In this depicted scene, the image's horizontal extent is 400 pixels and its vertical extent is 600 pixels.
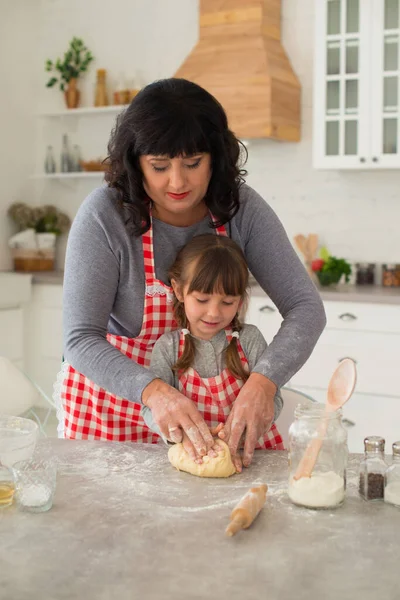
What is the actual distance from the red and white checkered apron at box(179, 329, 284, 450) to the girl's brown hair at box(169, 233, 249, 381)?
0.7 inches

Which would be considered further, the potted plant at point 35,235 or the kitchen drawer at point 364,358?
the potted plant at point 35,235

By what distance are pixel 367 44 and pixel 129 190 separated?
8.56ft

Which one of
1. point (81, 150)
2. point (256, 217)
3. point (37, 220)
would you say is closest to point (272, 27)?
point (81, 150)

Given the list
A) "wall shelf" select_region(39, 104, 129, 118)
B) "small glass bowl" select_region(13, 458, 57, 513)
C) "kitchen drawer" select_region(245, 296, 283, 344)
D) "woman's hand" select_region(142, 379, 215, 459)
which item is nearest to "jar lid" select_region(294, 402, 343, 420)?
"woman's hand" select_region(142, 379, 215, 459)

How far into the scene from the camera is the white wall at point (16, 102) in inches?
206

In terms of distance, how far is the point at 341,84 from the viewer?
13.5ft

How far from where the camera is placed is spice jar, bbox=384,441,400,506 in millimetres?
1304

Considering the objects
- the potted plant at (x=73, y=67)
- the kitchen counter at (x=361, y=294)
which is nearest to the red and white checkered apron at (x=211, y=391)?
the kitchen counter at (x=361, y=294)

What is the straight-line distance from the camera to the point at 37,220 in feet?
17.3

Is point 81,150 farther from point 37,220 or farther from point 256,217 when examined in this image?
point 256,217

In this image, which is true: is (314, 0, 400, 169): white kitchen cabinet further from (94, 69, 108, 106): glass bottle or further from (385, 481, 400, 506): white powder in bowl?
(385, 481, 400, 506): white powder in bowl

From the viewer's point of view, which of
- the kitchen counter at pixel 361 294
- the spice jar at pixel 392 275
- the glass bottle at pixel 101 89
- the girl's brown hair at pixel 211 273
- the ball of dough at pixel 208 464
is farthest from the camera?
the glass bottle at pixel 101 89

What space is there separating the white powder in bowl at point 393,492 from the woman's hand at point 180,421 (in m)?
0.34

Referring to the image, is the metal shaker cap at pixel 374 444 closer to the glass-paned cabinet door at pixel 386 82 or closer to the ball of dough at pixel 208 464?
the ball of dough at pixel 208 464
